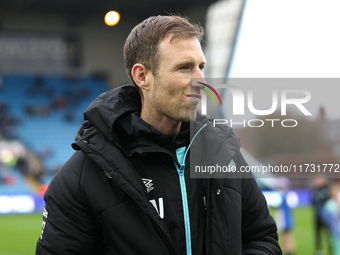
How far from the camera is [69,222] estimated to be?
1564 mm

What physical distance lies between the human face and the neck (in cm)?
7

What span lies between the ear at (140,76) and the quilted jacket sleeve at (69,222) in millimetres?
396

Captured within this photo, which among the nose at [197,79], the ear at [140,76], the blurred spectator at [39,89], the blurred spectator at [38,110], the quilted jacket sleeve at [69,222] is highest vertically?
the blurred spectator at [39,89]

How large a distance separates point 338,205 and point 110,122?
606cm

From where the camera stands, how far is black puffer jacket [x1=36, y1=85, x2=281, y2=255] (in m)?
1.51

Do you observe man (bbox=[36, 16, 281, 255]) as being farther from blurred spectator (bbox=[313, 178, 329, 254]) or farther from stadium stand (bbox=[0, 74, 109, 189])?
stadium stand (bbox=[0, 74, 109, 189])

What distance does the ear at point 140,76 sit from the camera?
1698 mm

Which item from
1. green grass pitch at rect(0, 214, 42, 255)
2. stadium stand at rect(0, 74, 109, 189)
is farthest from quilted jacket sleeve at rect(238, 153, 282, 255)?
stadium stand at rect(0, 74, 109, 189)

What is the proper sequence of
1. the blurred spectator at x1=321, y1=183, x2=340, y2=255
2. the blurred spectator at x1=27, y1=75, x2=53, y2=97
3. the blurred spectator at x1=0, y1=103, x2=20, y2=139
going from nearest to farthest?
1. the blurred spectator at x1=321, y1=183, x2=340, y2=255
2. the blurred spectator at x1=0, y1=103, x2=20, y2=139
3. the blurred spectator at x1=27, y1=75, x2=53, y2=97

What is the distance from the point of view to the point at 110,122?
1.58 meters

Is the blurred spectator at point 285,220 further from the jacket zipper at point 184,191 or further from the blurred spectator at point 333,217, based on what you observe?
the jacket zipper at point 184,191

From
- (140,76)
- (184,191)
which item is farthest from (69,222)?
(140,76)

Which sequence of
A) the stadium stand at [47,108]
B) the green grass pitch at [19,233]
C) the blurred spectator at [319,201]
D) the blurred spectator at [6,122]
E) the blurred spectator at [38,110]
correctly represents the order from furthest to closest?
the blurred spectator at [38,110] → the stadium stand at [47,108] → the blurred spectator at [6,122] → the green grass pitch at [19,233] → the blurred spectator at [319,201]

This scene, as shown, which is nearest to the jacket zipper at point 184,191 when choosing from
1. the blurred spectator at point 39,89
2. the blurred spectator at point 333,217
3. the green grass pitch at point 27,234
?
the blurred spectator at point 333,217
